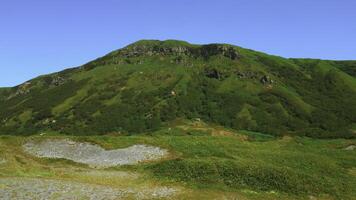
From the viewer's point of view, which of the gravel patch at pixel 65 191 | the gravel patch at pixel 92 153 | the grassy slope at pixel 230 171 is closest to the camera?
the gravel patch at pixel 65 191

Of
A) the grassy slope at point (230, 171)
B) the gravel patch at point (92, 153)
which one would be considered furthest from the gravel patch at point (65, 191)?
the gravel patch at point (92, 153)

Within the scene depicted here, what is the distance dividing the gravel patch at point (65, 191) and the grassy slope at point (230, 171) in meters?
2.66

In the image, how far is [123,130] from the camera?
569 feet

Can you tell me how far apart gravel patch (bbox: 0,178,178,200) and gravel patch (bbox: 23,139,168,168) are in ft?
49.4

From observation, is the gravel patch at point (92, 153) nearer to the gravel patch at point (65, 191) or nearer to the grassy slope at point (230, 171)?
the grassy slope at point (230, 171)

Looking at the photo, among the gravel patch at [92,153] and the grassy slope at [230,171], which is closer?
the grassy slope at [230,171]

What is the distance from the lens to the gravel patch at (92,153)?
61719 mm

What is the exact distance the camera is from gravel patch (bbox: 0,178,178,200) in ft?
130

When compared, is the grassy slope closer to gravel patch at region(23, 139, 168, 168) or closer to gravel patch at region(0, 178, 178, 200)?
gravel patch at region(23, 139, 168, 168)

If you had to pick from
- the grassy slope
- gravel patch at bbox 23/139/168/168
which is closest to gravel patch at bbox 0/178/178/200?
the grassy slope

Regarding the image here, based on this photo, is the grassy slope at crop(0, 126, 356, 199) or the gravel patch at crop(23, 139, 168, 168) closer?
the grassy slope at crop(0, 126, 356, 199)

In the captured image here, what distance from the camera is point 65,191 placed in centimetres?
4175

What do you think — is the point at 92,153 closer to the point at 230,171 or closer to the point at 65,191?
the point at 230,171

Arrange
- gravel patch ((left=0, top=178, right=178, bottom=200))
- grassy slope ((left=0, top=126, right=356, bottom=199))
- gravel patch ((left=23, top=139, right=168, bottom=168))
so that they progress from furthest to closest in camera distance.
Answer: gravel patch ((left=23, top=139, right=168, bottom=168)) → grassy slope ((left=0, top=126, right=356, bottom=199)) → gravel patch ((left=0, top=178, right=178, bottom=200))
